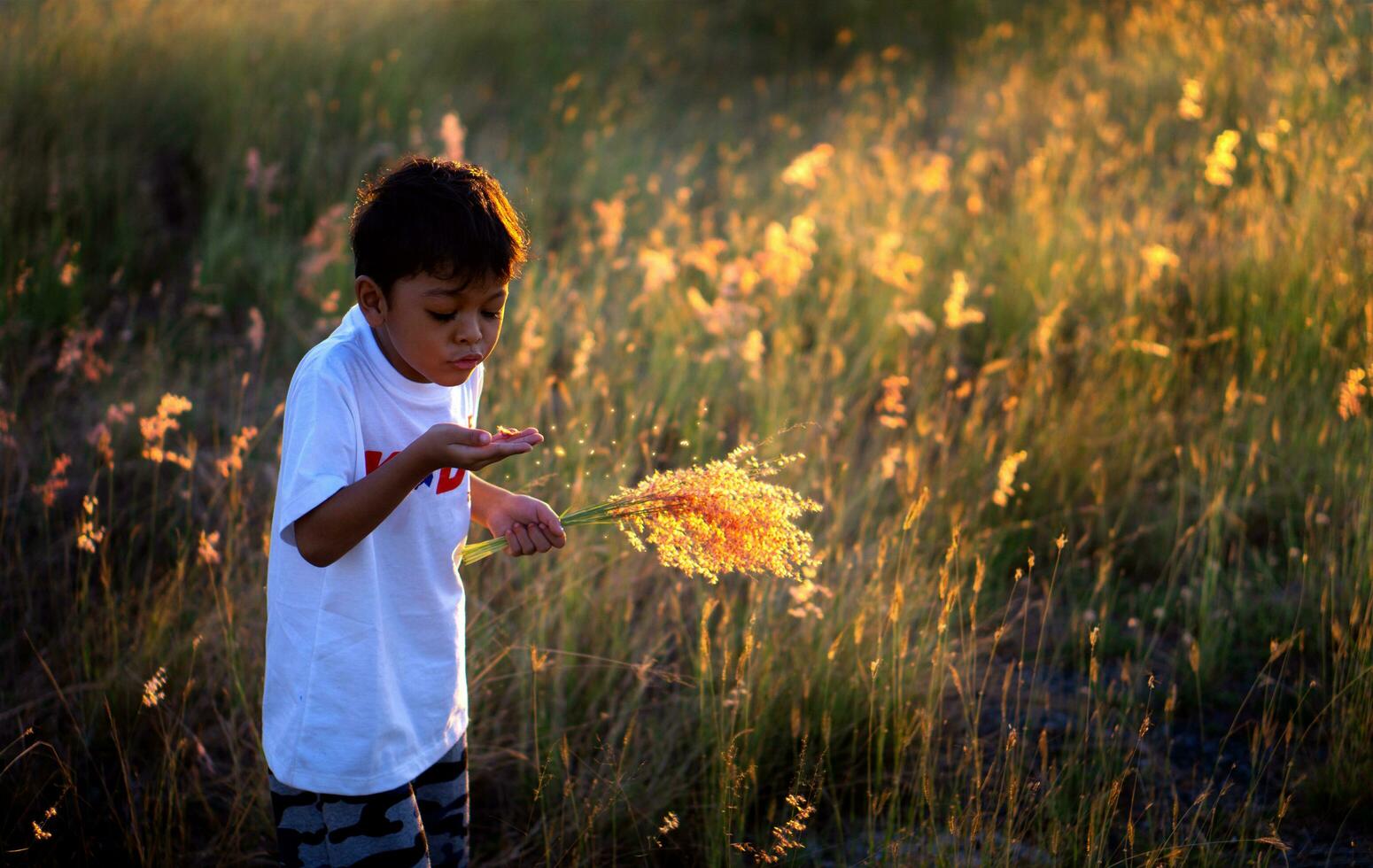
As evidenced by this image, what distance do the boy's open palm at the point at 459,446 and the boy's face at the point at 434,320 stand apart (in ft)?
0.67

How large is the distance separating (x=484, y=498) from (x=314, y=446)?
1.32ft

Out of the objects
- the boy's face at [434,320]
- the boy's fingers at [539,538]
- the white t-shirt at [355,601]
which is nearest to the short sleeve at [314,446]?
the white t-shirt at [355,601]

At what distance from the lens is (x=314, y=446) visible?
1575mm

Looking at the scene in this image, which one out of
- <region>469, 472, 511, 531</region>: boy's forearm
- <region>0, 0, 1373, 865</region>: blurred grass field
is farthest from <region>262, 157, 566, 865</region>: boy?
<region>0, 0, 1373, 865</region>: blurred grass field

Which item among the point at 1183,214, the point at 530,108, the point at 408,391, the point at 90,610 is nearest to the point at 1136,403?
the point at 1183,214

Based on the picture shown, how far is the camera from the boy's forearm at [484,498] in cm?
190

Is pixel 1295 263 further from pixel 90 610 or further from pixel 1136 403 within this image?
pixel 90 610

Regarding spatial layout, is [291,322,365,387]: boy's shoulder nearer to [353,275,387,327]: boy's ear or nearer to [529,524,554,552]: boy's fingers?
[353,275,387,327]: boy's ear

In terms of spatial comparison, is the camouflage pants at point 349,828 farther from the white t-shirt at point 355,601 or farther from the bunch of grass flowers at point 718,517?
the bunch of grass flowers at point 718,517

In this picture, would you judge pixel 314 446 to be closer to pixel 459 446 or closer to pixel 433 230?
pixel 459 446

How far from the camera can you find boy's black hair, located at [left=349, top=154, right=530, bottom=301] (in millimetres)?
1630

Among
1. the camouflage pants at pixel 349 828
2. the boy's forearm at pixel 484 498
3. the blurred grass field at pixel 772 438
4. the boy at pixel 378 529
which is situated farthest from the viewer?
the blurred grass field at pixel 772 438

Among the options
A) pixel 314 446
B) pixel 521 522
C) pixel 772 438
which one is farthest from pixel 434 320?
pixel 772 438

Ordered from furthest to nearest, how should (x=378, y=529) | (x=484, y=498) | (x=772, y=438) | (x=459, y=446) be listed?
(x=772, y=438) < (x=484, y=498) < (x=378, y=529) < (x=459, y=446)
